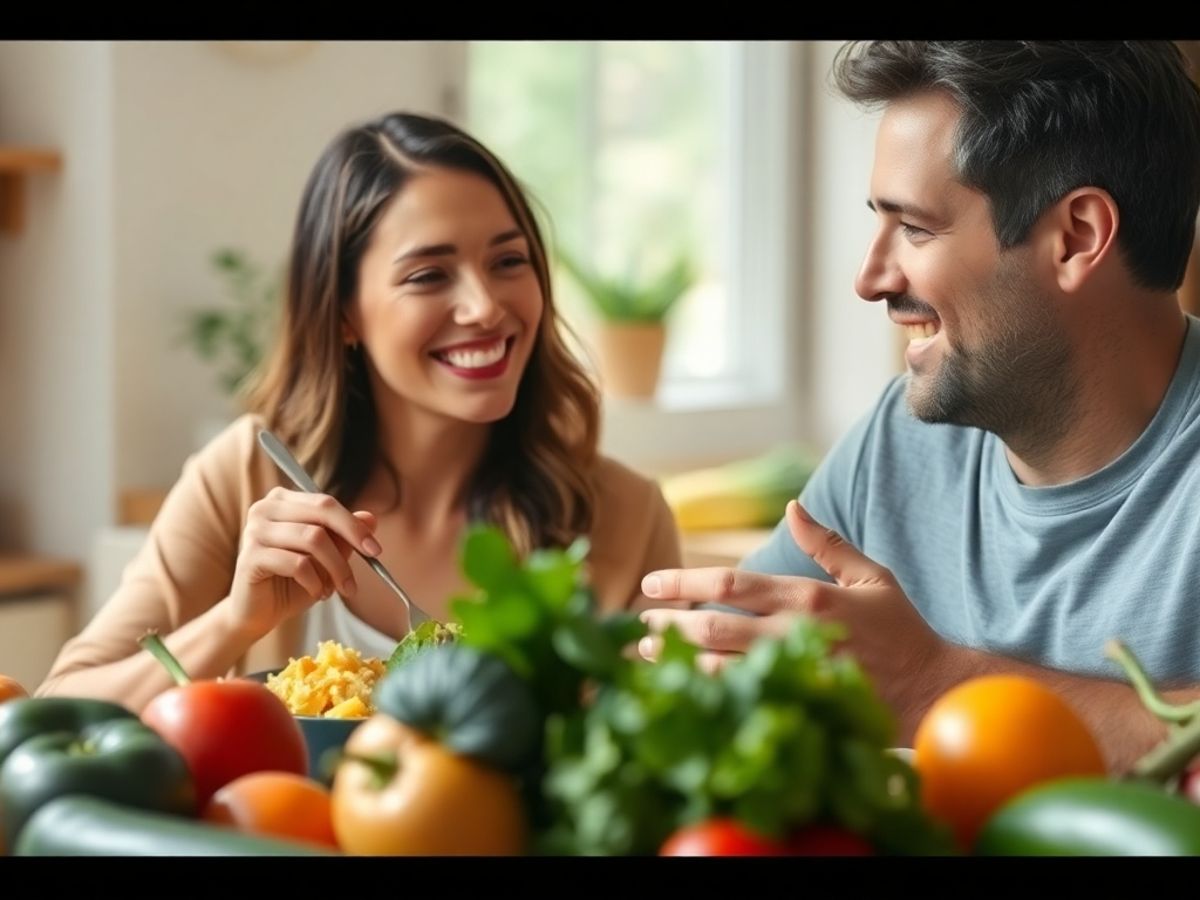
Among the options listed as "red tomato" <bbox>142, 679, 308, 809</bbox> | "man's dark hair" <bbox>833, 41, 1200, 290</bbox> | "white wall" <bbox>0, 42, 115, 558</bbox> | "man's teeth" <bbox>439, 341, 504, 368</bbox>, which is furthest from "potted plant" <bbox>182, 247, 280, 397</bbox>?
"red tomato" <bbox>142, 679, 308, 809</bbox>

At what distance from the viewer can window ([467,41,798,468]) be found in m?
3.75

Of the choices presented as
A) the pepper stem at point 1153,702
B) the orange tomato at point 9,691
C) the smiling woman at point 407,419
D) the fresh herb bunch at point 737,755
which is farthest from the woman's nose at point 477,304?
the fresh herb bunch at point 737,755

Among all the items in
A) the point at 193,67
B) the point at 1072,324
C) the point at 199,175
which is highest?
the point at 193,67

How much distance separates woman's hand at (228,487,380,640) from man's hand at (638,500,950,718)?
282 millimetres

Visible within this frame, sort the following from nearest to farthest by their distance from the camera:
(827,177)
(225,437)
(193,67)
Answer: (225,437) < (193,67) < (827,177)

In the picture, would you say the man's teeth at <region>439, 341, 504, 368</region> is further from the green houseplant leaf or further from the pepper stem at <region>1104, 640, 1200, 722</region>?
the green houseplant leaf

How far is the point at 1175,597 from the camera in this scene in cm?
146

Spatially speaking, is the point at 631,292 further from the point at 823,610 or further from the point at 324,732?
the point at 324,732

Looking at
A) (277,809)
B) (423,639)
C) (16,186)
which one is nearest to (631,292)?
(16,186)
